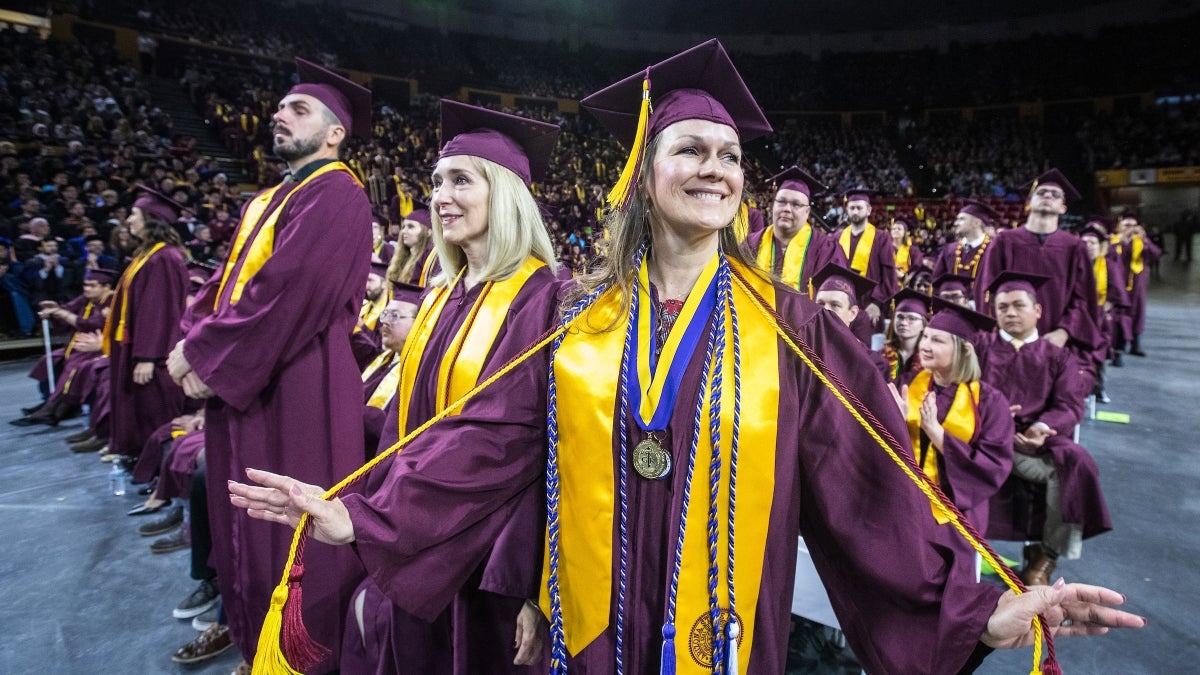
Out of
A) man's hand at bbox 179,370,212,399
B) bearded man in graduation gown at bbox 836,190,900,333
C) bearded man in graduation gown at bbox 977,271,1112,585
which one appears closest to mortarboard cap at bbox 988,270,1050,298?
bearded man in graduation gown at bbox 977,271,1112,585

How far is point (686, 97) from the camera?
1.40m

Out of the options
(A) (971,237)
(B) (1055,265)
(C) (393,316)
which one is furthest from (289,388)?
(A) (971,237)

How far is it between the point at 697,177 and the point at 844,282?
3.22 metres

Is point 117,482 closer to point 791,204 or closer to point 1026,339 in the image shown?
point 791,204

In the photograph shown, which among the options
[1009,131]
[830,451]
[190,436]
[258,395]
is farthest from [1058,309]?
[1009,131]

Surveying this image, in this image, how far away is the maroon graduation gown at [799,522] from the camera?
1199 millimetres

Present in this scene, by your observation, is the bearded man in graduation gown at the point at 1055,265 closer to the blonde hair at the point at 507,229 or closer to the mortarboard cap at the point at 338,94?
the blonde hair at the point at 507,229

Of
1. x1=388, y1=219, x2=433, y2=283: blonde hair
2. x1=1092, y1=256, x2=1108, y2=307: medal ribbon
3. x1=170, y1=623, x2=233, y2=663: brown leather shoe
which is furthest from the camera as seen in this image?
x1=1092, y1=256, x2=1108, y2=307: medal ribbon

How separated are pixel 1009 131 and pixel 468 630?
3128 cm

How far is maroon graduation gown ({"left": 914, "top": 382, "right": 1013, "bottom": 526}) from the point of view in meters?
3.10

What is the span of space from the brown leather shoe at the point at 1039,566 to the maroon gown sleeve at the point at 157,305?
5.32 m

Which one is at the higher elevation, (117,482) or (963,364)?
(963,364)

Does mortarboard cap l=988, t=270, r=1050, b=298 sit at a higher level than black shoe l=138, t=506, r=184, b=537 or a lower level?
higher

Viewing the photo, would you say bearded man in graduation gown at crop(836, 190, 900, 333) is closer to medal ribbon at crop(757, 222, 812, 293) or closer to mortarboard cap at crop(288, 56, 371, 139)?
medal ribbon at crop(757, 222, 812, 293)
